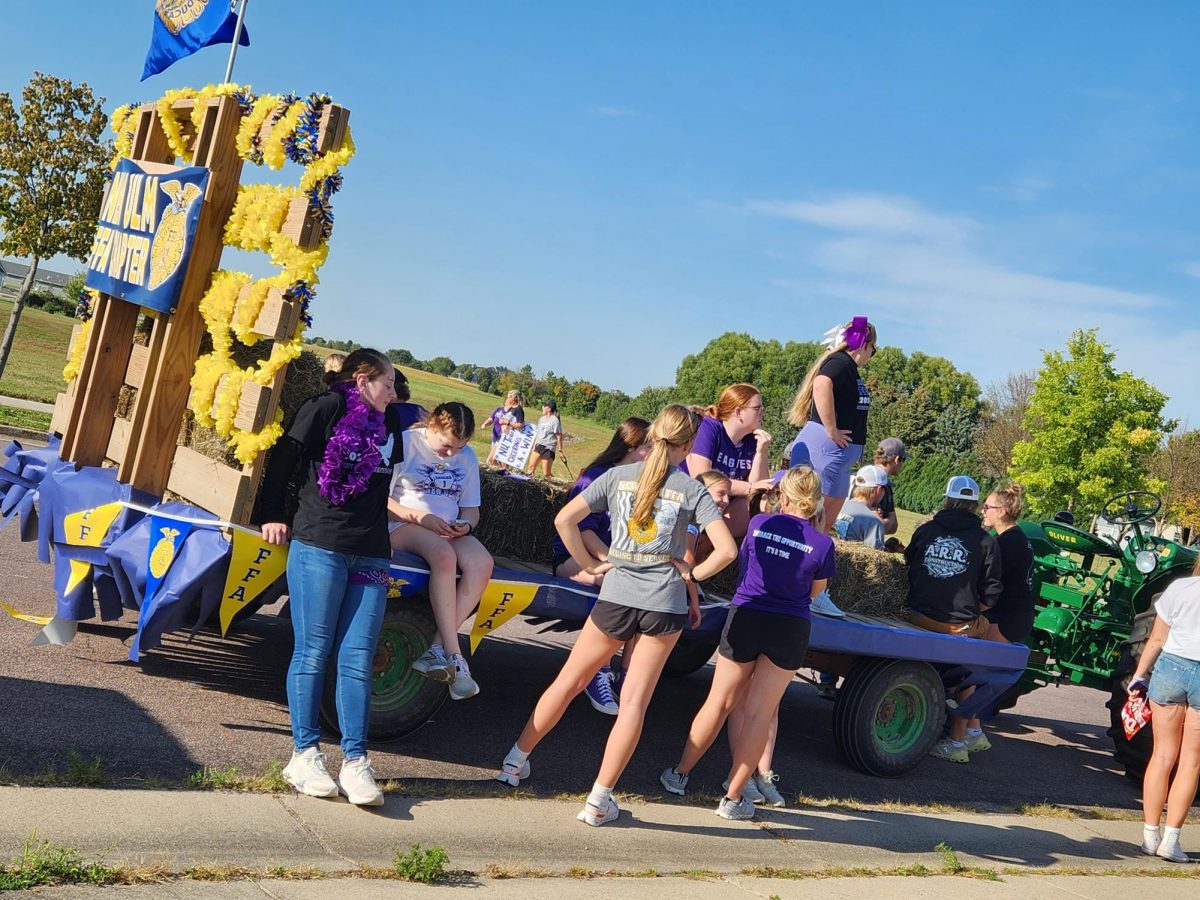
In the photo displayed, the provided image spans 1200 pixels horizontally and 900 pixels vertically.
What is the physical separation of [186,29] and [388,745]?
5.18 m

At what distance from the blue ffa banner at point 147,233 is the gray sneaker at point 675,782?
3.64 m

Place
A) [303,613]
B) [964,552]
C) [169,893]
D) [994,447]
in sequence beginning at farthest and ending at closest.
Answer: [994,447], [964,552], [303,613], [169,893]

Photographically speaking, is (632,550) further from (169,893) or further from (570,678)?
(169,893)

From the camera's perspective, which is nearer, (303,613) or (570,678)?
(303,613)

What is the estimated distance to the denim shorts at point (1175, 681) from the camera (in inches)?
257

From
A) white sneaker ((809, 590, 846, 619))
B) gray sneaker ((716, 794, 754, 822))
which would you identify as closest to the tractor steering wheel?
white sneaker ((809, 590, 846, 619))

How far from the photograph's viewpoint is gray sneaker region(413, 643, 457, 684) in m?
5.53

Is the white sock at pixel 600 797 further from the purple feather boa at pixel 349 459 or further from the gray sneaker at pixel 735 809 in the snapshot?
the purple feather boa at pixel 349 459

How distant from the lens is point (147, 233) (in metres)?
6.36

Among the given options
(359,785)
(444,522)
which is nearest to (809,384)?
(444,522)

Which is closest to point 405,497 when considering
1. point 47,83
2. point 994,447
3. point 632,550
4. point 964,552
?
point 632,550

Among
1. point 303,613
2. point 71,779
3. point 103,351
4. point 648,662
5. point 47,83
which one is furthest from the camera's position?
point 47,83

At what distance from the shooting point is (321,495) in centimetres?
496

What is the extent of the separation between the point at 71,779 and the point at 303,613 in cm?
109
